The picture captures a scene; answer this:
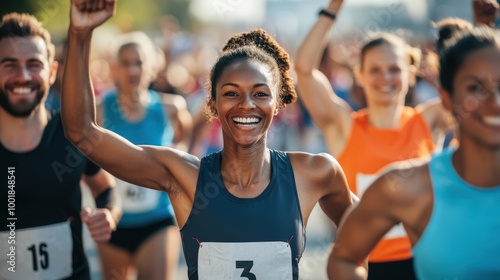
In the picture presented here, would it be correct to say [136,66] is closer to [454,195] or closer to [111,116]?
[111,116]

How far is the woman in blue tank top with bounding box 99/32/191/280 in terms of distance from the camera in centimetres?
580

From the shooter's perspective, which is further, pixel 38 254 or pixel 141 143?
pixel 141 143

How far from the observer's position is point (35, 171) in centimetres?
412

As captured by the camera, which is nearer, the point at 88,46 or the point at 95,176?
the point at 88,46

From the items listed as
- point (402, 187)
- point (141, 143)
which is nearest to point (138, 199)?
point (141, 143)

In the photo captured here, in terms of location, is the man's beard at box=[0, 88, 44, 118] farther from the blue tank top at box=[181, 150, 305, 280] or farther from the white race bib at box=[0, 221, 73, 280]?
the blue tank top at box=[181, 150, 305, 280]

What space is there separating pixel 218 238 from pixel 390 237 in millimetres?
1767

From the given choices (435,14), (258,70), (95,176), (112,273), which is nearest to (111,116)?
(112,273)

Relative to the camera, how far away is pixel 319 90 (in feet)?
16.6

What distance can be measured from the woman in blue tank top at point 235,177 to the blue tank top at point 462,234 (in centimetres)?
85

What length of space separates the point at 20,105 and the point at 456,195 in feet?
8.10

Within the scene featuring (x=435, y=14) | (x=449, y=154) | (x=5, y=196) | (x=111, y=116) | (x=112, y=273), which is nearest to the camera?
(x=449, y=154)

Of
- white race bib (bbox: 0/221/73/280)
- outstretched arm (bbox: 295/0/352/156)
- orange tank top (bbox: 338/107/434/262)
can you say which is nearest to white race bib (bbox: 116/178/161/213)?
outstretched arm (bbox: 295/0/352/156)

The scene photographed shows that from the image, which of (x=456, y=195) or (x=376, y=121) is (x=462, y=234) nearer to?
(x=456, y=195)
